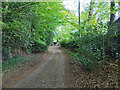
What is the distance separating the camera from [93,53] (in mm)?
2664

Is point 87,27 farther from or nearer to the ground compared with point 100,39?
farther from the ground

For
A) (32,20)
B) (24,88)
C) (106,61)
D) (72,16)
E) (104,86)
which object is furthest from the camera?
(72,16)

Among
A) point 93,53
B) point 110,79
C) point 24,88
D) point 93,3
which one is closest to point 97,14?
point 93,3

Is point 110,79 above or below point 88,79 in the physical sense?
above

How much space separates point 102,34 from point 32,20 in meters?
2.76

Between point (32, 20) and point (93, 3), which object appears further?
point (32, 20)

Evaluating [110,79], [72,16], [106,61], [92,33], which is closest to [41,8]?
[72,16]

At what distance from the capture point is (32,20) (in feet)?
11.8

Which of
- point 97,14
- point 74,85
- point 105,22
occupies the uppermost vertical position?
point 97,14

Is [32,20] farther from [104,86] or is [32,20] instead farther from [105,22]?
[104,86]

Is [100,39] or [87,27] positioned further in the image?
[87,27]

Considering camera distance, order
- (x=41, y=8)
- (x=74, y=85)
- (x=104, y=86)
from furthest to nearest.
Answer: (x=41, y=8)
(x=74, y=85)
(x=104, y=86)

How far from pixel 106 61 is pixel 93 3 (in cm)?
195

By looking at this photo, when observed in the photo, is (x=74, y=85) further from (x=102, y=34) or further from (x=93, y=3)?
(x=93, y=3)
